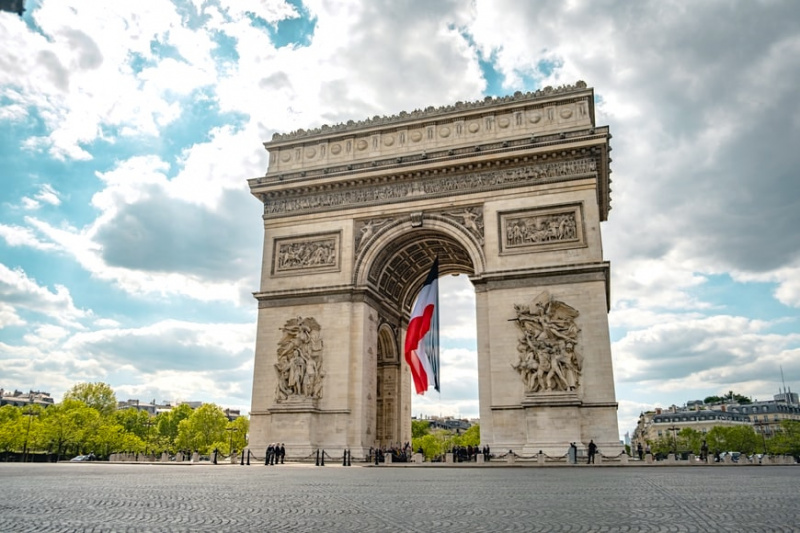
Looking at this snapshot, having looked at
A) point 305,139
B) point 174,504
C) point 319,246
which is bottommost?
point 174,504

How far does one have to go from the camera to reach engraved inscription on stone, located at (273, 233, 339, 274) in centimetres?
2586

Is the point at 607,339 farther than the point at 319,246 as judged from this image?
No

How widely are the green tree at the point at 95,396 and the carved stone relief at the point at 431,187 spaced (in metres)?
37.2

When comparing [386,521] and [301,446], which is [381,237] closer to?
[301,446]

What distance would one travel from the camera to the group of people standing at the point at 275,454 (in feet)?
70.0

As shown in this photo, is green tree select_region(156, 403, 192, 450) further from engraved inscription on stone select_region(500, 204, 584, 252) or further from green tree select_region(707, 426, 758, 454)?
green tree select_region(707, 426, 758, 454)

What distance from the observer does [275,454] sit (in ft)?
71.9

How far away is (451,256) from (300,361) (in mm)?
8536

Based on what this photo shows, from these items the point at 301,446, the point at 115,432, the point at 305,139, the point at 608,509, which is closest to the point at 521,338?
the point at 301,446

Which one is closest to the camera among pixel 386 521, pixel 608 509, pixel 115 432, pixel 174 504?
pixel 386 521

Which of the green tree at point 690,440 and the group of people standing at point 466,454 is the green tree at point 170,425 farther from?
the green tree at point 690,440

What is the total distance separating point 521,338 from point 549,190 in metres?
5.68

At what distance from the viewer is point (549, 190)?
23.5 m

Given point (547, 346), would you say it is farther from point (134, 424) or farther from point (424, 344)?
point (134, 424)
